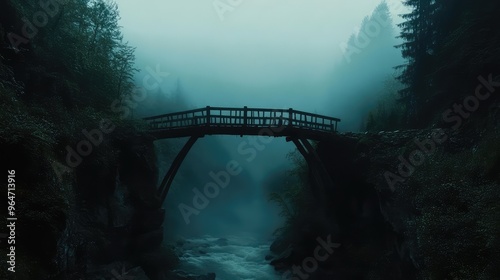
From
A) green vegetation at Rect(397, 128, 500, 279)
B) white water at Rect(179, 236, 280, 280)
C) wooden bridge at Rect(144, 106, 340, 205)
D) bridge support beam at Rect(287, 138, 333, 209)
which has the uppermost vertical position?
wooden bridge at Rect(144, 106, 340, 205)

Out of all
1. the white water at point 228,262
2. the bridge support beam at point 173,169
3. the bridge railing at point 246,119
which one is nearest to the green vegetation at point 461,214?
the bridge railing at point 246,119

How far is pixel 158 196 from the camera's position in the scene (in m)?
18.5

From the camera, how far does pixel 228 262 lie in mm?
24516

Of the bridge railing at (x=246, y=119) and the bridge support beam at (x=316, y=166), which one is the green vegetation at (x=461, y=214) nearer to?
the bridge support beam at (x=316, y=166)

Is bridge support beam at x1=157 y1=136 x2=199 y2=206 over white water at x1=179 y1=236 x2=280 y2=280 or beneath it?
over

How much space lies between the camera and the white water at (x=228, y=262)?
67.9ft

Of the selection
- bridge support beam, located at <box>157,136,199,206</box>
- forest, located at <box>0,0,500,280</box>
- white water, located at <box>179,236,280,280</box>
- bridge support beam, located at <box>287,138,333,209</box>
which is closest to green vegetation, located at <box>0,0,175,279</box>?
forest, located at <box>0,0,500,280</box>

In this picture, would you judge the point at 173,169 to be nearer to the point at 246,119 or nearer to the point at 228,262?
the point at 246,119

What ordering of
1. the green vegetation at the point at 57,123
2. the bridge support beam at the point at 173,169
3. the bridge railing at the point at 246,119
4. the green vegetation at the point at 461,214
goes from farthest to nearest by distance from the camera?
1. the bridge support beam at the point at 173,169
2. the bridge railing at the point at 246,119
3. the green vegetation at the point at 57,123
4. the green vegetation at the point at 461,214

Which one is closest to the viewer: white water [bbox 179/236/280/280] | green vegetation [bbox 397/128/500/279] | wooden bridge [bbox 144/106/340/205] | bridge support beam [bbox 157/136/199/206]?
green vegetation [bbox 397/128/500/279]

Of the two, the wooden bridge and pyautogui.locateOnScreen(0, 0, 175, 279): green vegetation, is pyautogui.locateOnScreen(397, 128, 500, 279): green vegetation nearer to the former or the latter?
the wooden bridge

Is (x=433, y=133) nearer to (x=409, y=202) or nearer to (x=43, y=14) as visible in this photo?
(x=409, y=202)

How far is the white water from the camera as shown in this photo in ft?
67.9

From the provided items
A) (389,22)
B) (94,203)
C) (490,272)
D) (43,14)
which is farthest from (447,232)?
(389,22)
